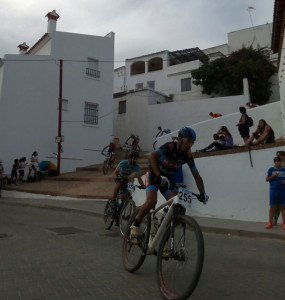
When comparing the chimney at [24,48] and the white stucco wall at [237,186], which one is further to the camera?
the chimney at [24,48]

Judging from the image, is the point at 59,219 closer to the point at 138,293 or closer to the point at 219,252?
the point at 219,252

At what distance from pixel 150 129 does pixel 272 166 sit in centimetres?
1883

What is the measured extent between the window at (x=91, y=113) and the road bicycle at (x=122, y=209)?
1581cm

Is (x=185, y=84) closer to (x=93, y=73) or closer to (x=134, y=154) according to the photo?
(x=93, y=73)

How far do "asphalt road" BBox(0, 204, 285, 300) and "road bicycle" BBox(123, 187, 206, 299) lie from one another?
0.99 feet

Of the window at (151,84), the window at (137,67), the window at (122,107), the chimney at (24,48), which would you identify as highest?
the window at (137,67)

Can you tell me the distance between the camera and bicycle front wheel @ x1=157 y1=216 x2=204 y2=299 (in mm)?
3217

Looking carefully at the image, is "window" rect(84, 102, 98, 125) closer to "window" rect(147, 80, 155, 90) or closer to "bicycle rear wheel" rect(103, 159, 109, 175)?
"bicycle rear wheel" rect(103, 159, 109, 175)

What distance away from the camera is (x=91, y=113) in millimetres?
23391

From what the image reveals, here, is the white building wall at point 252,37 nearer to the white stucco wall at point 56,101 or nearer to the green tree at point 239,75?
the green tree at point 239,75

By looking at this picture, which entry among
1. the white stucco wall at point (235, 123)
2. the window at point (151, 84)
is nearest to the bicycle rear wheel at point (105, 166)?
the white stucco wall at point (235, 123)

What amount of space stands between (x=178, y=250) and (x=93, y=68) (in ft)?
71.7

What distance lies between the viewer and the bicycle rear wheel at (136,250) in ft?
14.2

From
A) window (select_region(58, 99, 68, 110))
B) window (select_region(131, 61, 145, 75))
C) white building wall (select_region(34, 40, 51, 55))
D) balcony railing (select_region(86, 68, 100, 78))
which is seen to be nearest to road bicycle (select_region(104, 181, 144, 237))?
window (select_region(58, 99, 68, 110))
